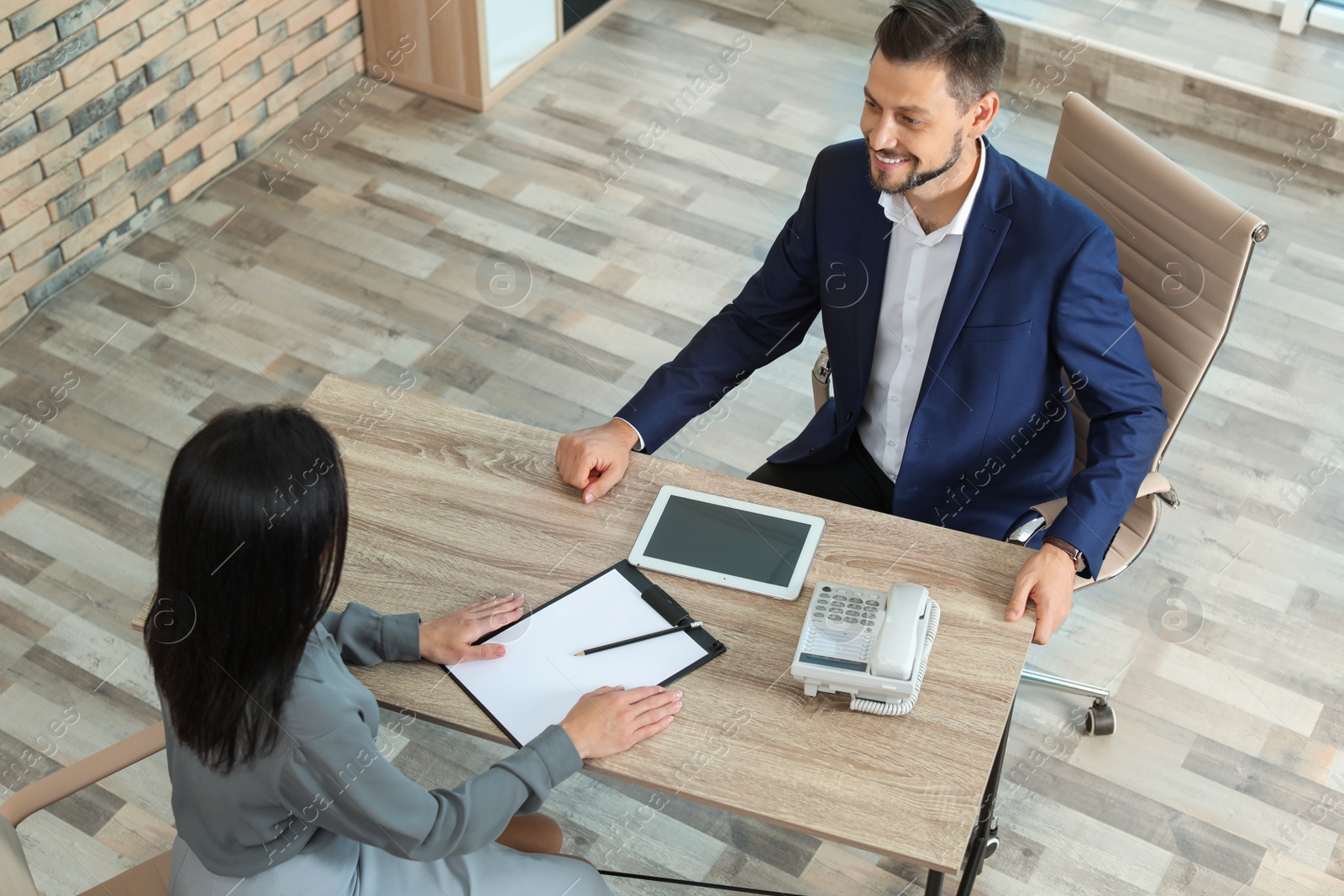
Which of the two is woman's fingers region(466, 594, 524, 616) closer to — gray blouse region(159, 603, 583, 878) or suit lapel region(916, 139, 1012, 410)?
gray blouse region(159, 603, 583, 878)

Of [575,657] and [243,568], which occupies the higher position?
[243,568]

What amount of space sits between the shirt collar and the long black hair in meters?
1.14

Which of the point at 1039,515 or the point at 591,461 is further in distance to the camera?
the point at 1039,515

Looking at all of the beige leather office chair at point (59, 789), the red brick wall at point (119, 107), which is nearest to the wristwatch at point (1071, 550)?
the beige leather office chair at point (59, 789)

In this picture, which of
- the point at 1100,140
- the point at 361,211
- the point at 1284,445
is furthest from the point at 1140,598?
the point at 361,211

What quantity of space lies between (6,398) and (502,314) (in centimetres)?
142

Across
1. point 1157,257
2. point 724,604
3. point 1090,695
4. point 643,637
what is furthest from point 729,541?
point 1090,695

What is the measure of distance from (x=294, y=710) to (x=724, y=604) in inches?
25.9

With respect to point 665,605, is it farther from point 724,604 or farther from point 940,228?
point 940,228

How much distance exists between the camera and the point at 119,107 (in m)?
3.95

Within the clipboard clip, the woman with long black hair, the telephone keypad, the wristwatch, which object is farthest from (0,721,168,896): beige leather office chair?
the wristwatch

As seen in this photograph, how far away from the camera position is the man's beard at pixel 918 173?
2135 millimetres

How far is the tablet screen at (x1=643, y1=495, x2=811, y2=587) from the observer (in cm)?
200

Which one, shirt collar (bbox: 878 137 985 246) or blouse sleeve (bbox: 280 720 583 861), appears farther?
shirt collar (bbox: 878 137 985 246)
